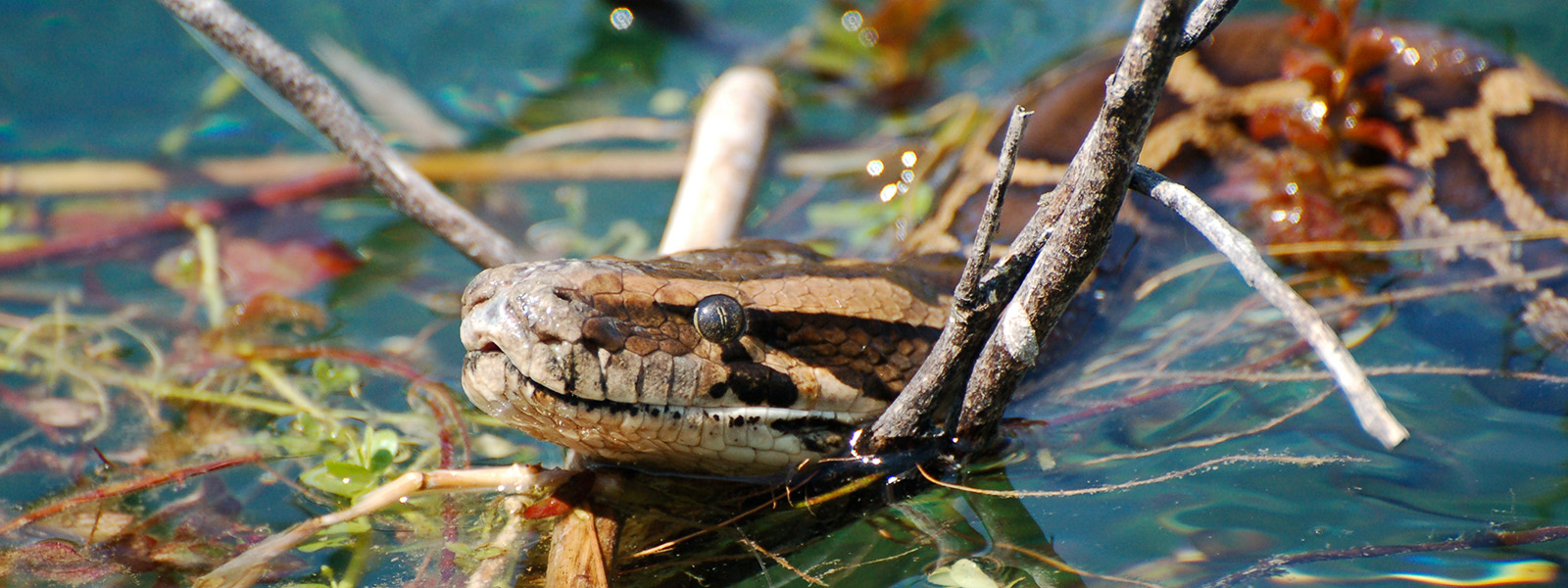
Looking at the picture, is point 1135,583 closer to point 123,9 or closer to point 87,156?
point 87,156

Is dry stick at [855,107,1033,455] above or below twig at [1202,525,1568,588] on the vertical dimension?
above

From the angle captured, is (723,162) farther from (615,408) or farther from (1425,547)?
(1425,547)

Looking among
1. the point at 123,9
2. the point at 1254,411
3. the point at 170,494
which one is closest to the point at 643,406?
the point at 170,494

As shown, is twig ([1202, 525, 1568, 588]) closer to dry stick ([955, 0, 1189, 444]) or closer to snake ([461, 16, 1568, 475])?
dry stick ([955, 0, 1189, 444])

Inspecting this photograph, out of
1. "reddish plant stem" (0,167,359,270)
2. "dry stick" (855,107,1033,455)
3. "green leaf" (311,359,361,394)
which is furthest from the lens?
"reddish plant stem" (0,167,359,270)

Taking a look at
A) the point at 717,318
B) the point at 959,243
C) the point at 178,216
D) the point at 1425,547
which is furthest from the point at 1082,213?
the point at 178,216

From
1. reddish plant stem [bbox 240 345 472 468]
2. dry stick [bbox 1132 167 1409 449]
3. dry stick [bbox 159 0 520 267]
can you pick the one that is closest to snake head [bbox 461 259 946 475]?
reddish plant stem [bbox 240 345 472 468]

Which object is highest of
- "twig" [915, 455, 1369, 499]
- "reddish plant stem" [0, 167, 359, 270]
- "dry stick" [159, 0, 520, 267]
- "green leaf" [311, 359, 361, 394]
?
"reddish plant stem" [0, 167, 359, 270]
